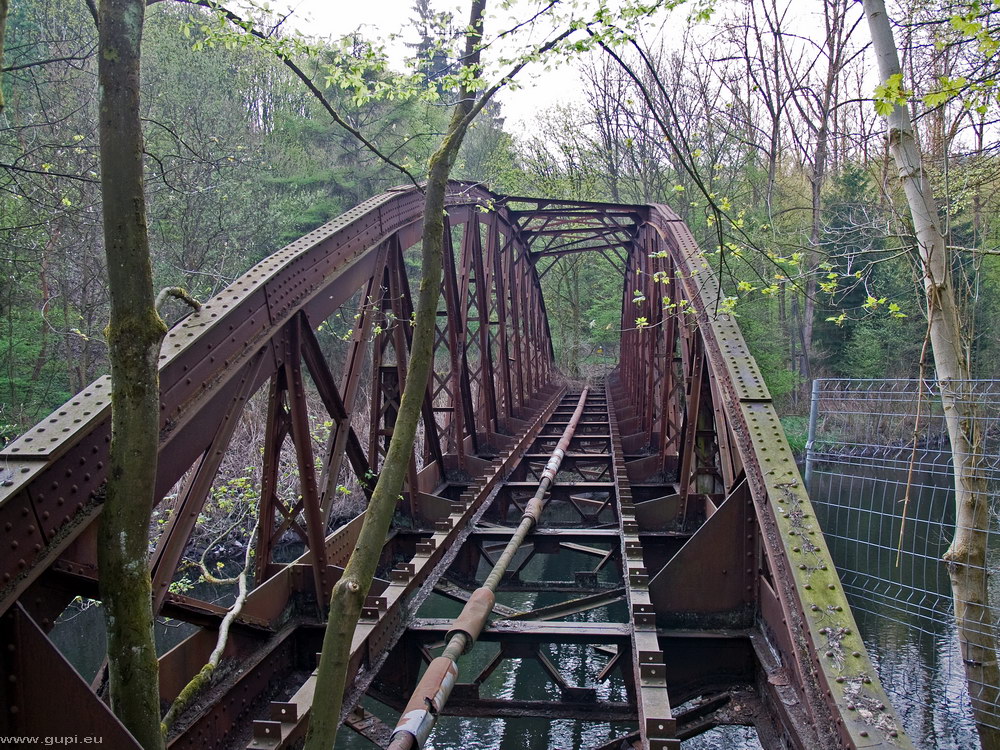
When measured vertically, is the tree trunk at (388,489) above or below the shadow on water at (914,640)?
above

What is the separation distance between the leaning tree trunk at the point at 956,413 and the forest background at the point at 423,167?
52cm

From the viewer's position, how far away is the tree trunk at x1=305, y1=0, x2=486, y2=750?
2.69 m

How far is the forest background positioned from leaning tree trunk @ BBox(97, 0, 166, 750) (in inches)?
67.1

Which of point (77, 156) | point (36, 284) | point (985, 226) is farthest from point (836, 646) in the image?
point (36, 284)

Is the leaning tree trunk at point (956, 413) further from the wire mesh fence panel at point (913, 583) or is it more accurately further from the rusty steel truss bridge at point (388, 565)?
the rusty steel truss bridge at point (388, 565)

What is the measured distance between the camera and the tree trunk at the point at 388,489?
2.69 metres

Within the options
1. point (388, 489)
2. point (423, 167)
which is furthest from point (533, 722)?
point (423, 167)

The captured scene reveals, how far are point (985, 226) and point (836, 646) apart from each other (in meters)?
13.4

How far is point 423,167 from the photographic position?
19.2 metres

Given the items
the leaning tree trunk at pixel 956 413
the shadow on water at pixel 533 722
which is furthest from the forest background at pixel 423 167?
the shadow on water at pixel 533 722

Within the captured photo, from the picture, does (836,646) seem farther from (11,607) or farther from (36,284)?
(36,284)

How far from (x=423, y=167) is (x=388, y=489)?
1737 centimetres

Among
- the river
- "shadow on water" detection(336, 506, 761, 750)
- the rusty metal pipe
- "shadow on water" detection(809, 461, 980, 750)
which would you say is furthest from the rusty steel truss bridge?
"shadow on water" detection(809, 461, 980, 750)

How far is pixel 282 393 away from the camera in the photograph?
470cm
